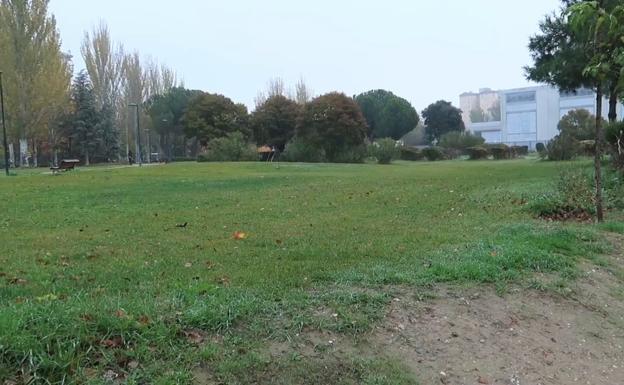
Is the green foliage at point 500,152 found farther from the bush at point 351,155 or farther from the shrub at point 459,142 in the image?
the bush at point 351,155

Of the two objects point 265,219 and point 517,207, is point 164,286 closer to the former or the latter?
point 265,219

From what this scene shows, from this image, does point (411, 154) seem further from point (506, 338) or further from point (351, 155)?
point (506, 338)

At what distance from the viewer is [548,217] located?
817 cm

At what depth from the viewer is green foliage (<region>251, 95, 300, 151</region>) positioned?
51125 millimetres

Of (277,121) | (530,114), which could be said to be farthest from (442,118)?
(277,121)

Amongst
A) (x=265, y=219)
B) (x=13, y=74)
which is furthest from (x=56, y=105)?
(x=265, y=219)

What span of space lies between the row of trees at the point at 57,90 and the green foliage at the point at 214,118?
8.30 meters

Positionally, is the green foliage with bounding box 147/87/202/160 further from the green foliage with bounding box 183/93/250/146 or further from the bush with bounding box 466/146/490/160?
the bush with bounding box 466/146/490/160

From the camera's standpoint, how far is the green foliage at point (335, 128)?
140ft

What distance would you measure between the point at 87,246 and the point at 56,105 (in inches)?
1764

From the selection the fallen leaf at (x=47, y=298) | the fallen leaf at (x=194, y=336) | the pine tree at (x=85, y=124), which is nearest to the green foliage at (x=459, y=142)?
the pine tree at (x=85, y=124)

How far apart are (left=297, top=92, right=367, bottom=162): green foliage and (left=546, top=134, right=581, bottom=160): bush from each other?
14.3 metres

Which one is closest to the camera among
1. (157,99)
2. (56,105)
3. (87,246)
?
(87,246)

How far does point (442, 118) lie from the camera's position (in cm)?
7894
